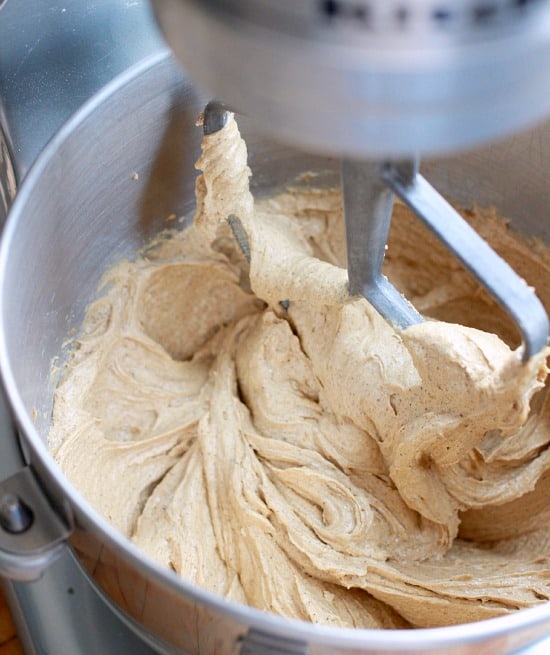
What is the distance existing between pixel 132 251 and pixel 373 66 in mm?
770

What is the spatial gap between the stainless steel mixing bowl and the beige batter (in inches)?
2.2

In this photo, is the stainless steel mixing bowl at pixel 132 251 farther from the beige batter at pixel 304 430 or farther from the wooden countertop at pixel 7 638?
the wooden countertop at pixel 7 638

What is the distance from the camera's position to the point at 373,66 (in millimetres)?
429

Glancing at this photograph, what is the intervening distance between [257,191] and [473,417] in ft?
1.70

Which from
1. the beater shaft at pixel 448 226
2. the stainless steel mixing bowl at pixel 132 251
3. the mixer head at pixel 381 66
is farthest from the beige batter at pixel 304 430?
the mixer head at pixel 381 66

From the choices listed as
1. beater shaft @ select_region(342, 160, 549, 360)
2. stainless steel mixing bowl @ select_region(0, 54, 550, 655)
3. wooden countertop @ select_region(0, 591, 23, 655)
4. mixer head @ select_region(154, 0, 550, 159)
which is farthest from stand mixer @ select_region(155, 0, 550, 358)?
wooden countertop @ select_region(0, 591, 23, 655)

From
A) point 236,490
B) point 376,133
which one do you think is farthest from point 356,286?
point 376,133

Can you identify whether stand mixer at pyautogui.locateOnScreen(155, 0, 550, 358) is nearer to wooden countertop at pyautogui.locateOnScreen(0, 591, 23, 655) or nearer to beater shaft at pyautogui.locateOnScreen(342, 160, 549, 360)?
beater shaft at pyautogui.locateOnScreen(342, 160, 549, 360)

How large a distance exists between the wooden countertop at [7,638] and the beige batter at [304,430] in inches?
11.9

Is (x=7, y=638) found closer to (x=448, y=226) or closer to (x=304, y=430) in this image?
(x=304, y=430)

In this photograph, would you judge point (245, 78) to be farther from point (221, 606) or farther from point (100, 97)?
point (100, 97)

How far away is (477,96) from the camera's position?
44 cm

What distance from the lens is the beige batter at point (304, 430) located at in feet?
3.17

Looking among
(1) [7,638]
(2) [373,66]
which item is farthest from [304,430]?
(2) [373,66]
